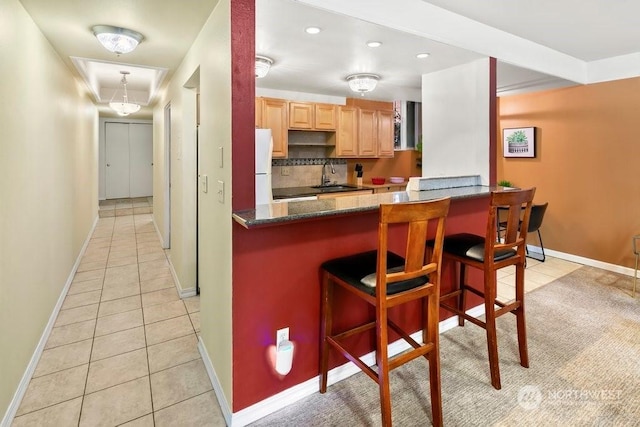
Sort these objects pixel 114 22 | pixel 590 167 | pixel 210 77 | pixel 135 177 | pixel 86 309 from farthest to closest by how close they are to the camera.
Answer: pixel 135 177 < pixel 590 167 < pixel 86 309 < pixel 114 22 < pixel 210 77

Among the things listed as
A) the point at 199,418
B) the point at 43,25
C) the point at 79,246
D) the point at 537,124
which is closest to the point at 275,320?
the point at 199,418

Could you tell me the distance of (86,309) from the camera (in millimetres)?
3074

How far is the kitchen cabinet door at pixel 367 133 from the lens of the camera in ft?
16.6

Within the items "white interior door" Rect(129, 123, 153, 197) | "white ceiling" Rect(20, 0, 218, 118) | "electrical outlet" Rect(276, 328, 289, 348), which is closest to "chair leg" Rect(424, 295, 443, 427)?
"electrical outlet" Rect(276, 328, 289, 348)

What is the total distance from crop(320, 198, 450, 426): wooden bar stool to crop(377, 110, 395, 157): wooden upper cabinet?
12.0ft

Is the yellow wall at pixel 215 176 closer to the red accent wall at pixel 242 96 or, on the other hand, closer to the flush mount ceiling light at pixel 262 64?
the red accent wall at pixel 242 96

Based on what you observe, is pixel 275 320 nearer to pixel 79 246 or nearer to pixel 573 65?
pixel 79 246

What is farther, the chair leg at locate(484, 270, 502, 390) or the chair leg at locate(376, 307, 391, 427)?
the chair leg at locate(484, 270, 502, 390)

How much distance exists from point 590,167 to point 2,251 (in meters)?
5.31

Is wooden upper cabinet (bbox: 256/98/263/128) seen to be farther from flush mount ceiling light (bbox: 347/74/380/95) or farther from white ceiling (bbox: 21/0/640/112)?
flush mount ceiling light (bbox: 347/74/380/95)

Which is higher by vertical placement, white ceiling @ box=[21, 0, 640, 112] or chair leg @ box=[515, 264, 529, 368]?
white ceiling @ box=[21, 0, 640, 112]

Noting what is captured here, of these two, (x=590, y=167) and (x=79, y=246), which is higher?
(x=590, y=167)

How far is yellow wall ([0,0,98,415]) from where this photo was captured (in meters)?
1.79

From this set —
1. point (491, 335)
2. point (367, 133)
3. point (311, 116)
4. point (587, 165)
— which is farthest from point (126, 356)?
point (587, 165)
